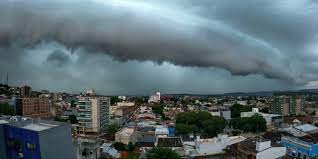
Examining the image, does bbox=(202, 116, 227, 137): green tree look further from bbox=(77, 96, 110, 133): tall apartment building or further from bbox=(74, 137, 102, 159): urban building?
bbox=(74, 137, 102, 159): urban building

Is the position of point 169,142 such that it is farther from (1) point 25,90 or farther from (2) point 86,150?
(1) point 25,90

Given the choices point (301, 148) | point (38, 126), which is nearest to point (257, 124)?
point (301, 148)

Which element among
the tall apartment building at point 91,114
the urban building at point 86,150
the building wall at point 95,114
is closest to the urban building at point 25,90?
the tall apartment building at point 91,114

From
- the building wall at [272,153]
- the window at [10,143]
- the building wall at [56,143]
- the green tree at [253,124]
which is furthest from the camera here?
the green tree at [253,124]

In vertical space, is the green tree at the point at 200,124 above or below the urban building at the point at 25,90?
below

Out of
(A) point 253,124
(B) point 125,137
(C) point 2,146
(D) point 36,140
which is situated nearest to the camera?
(D) point 36,140

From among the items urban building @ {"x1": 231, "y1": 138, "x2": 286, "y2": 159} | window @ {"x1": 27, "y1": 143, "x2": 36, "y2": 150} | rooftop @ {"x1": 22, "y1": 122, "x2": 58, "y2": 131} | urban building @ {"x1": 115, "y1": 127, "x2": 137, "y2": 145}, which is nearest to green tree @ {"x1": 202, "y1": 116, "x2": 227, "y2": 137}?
urban building @ {"x1": 115, "y1": 127, "x2": 137, "y2": 145}

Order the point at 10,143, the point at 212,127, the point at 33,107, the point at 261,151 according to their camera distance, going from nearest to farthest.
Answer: the point at 10,143
the point at 261,151
the point at 212,127
the point at 33,107

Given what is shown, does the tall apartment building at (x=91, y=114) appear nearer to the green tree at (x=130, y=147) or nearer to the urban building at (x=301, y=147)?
the green tree at (x=130, y=147)
